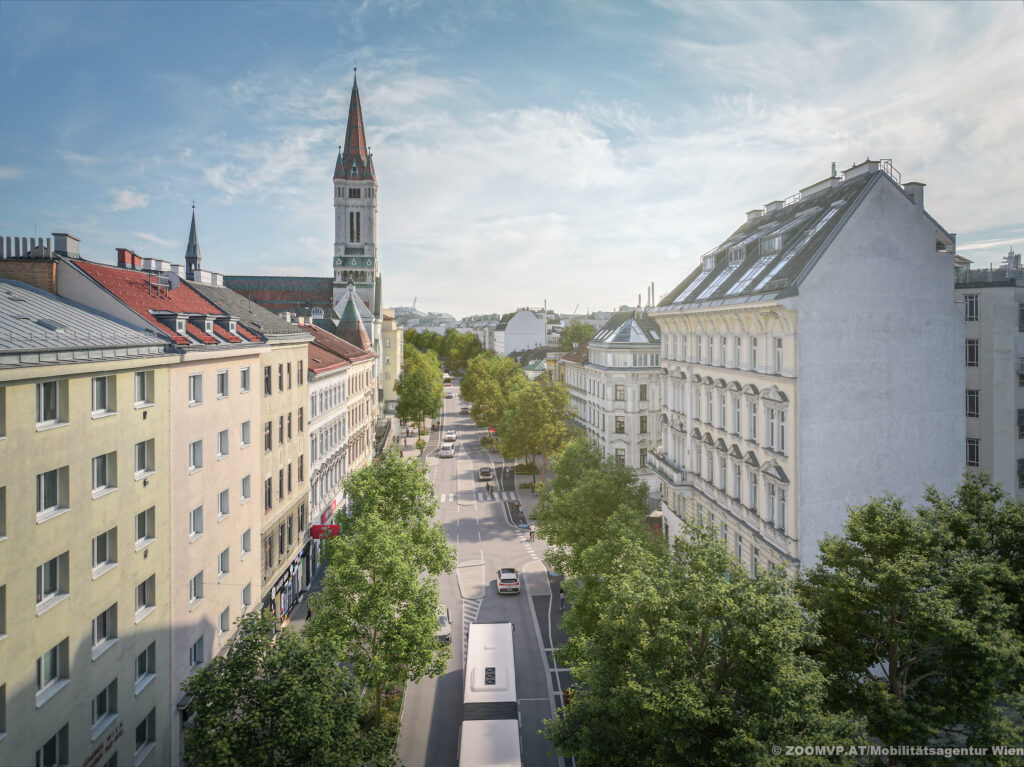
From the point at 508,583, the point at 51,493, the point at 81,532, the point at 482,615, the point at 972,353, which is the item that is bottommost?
Answer: the point at 482,615

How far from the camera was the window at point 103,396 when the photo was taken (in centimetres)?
1977

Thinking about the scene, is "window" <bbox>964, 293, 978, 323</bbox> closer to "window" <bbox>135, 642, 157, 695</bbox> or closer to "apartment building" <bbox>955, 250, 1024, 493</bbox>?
"apartment building" <bbox>955, 250, 1024, 493</bbox>

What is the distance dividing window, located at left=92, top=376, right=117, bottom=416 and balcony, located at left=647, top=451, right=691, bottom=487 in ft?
107

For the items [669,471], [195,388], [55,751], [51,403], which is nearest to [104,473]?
[51,403]

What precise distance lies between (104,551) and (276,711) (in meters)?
8.28

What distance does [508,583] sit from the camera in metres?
41.6

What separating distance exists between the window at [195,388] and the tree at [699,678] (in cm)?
1835

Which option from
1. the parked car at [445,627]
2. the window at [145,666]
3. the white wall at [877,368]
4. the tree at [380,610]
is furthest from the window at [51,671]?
the white wall at [877,368]

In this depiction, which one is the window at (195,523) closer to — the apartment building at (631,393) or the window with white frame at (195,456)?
the window with white frame at (195,456)

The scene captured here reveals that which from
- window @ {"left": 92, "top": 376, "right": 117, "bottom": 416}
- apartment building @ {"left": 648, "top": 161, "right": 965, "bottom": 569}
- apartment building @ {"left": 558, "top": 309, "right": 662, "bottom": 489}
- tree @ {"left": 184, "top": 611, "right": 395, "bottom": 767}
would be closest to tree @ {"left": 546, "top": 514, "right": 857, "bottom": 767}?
tree @ {"left": 184, "top": 611, "right": 395, "bottom": 767}

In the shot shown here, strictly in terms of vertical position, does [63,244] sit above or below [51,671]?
above

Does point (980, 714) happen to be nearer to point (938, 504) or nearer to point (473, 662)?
point (938, 504)

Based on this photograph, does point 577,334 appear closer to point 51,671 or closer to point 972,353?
point 972,353

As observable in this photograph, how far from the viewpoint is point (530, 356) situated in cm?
12875
